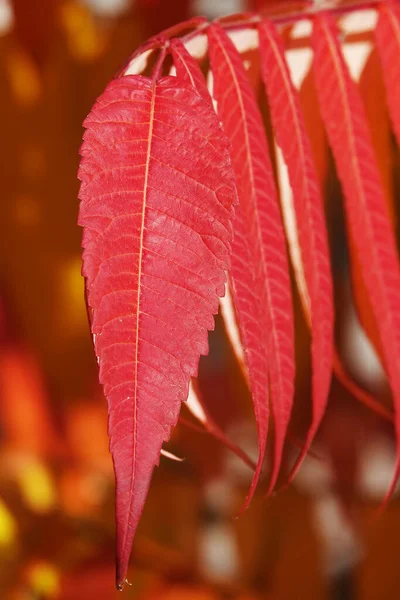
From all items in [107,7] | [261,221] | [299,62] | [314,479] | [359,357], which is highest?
[107,7]

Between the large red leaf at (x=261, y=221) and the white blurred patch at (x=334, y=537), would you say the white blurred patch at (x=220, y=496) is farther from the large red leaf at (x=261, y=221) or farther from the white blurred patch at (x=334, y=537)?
the large red leaf at (x=261, y=221)

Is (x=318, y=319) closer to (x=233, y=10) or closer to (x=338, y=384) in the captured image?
(x=338, y=384)

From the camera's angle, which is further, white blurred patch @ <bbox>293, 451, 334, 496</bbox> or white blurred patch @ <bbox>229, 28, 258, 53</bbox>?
white blurred patch @ <bbox>293, 451, 334, 496</bbox>

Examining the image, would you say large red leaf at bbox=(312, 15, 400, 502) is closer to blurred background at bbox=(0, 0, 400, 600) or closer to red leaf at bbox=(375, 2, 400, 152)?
red leaf at bbox=(375, 2, 400, 152)

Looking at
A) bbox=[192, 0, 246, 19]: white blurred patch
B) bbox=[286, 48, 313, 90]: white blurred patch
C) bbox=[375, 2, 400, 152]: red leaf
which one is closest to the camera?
bbox=[375, 2, 400, 152]: red leaf

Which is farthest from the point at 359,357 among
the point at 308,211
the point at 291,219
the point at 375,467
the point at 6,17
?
the point at 6,17

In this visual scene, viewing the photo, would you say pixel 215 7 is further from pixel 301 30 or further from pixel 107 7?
pixel 301 30

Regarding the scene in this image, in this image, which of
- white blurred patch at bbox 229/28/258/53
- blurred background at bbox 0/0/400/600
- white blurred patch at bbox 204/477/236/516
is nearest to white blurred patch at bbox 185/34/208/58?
white blurred patch at bbox 229/28/258/53
